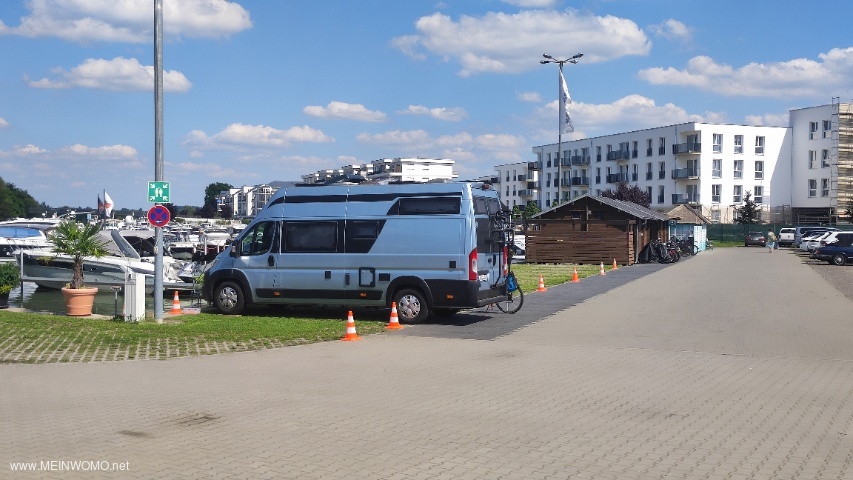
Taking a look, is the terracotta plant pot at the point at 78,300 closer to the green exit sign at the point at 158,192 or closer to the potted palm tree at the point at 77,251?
the potted palm tree at the point at 77,251

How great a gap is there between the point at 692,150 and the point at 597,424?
258 ft

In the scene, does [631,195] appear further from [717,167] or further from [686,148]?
[717,167]

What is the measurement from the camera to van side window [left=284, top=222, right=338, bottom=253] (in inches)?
677

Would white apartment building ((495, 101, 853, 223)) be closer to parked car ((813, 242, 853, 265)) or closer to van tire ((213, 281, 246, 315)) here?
parked car ((813, 242, 853, 265))

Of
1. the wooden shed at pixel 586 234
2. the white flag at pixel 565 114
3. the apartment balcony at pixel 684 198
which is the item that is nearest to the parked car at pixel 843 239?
the wooden shed at pixel 586 234

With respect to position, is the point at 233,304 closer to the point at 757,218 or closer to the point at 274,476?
the point at 274,476

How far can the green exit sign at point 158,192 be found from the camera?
15969 millimetres

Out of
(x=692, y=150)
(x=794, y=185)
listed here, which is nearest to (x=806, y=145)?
(x=794, y=185)

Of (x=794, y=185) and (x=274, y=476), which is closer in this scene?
(x=274, y=476)

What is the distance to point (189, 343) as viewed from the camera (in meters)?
13.8

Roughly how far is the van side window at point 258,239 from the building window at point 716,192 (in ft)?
244

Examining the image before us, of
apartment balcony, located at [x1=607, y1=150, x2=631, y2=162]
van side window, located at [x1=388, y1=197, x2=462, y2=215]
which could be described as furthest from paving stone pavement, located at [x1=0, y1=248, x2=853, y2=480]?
apartment balcony, located at [x1=607, y1=150, x2=631, y2=162]

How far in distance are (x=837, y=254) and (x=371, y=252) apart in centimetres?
3515

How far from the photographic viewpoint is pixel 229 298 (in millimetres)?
17859
